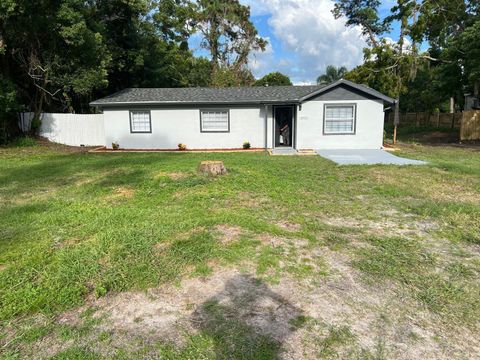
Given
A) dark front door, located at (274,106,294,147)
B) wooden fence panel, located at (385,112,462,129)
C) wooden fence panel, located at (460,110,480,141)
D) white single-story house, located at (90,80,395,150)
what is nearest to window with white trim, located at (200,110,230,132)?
white single-story house, located at (90,80,395,150)

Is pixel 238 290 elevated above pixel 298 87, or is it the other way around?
pixel 298 87

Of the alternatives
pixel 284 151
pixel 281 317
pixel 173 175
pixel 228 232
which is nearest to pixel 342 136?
pixel 284 151

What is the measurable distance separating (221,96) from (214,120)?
130 cm

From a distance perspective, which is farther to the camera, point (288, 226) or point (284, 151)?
point (284, 151)

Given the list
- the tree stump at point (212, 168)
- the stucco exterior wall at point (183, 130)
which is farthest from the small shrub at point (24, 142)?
the tree stump at point (212, 168)

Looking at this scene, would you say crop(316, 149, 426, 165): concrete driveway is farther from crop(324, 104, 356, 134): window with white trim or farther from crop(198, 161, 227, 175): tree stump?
crop(198, 161, 227, 175): tree stump

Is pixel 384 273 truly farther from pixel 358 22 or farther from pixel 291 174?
pixel 358 22

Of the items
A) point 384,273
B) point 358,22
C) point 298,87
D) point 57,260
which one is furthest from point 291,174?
point 358,22

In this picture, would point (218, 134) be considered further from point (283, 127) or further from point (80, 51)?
point (80, 51)

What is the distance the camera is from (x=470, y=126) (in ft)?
64.0

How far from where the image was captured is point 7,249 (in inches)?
168

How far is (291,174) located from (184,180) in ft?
9.45

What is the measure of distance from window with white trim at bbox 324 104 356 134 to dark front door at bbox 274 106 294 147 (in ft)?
6.64

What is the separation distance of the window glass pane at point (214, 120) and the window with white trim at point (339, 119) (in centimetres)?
463
